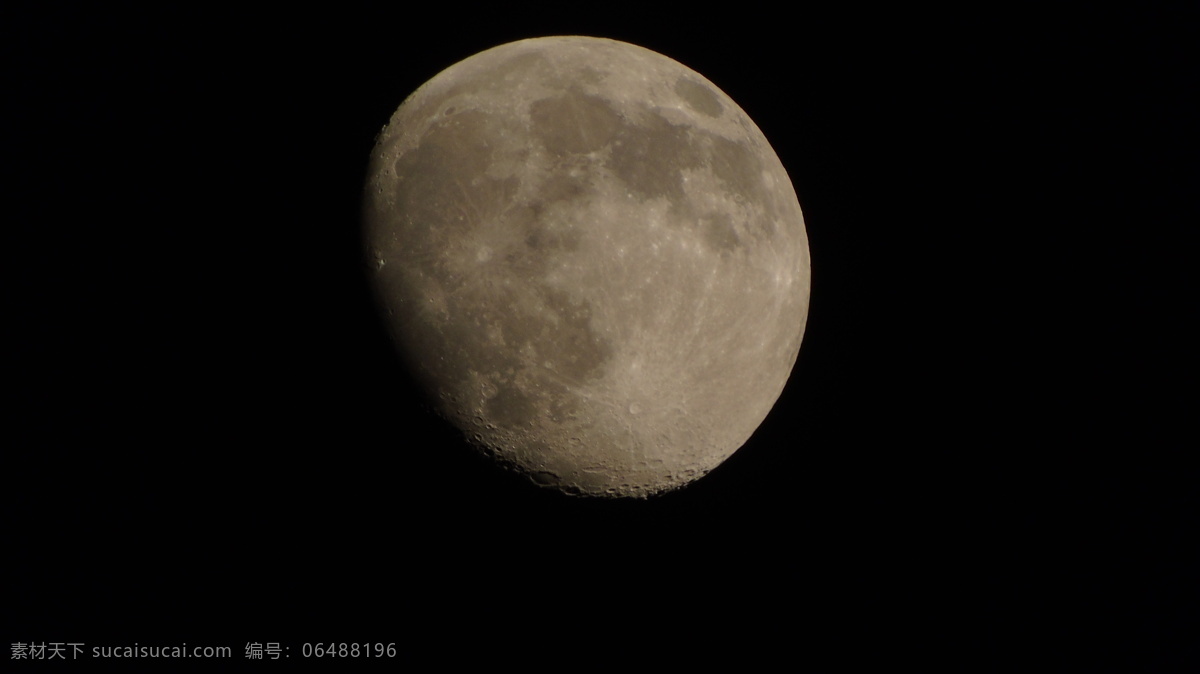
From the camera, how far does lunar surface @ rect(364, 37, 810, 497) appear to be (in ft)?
9.33

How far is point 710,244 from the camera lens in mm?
2984

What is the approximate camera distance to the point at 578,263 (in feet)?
9.24

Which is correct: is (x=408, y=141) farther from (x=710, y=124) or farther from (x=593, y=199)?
(x=710, y=124)

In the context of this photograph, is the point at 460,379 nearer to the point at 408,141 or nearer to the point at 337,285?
the point at 337,285

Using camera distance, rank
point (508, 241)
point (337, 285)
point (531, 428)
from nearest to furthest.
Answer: point (508, 241)
point (531, 428)
point (337, 285)

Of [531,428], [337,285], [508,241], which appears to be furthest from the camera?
[337,285]

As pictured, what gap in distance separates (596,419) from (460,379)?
57 cm

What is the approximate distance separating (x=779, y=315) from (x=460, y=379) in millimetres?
1395

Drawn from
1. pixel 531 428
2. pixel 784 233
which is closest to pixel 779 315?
pixel 784 233

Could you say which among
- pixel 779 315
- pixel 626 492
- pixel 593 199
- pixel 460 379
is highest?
pixel 593 199

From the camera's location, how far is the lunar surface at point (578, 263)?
2.84 meters

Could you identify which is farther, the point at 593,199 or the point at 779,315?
the point at 779,315

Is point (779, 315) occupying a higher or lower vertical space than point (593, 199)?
lower

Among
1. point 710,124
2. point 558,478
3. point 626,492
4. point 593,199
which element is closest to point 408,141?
point 593,199
